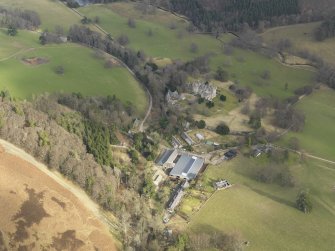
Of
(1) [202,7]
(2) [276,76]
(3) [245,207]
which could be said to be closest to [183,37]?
(1) [202,7]

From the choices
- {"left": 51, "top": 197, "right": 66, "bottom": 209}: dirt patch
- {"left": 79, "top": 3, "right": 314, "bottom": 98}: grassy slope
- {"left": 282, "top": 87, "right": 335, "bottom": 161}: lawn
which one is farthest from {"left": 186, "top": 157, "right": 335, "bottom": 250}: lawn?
{"left": 79, "top": 3, "right": 314, "bottom": 98}: grassy slope

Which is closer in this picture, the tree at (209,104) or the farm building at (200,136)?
the farm building at (200,136)

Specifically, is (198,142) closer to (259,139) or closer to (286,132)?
(259,139)

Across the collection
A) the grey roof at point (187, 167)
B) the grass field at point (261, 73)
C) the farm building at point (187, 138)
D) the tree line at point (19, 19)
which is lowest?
the tree line at point (19, 19)

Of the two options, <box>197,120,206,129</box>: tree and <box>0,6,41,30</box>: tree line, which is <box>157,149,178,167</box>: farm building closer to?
<box>197,120,206,129</box>: tree

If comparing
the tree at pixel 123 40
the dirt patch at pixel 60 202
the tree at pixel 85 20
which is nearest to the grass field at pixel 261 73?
the tree at pixel 123 40

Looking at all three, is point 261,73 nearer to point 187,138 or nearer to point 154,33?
point 154,33

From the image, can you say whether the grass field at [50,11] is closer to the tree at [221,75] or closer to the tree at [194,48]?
the tree at [194,48]
